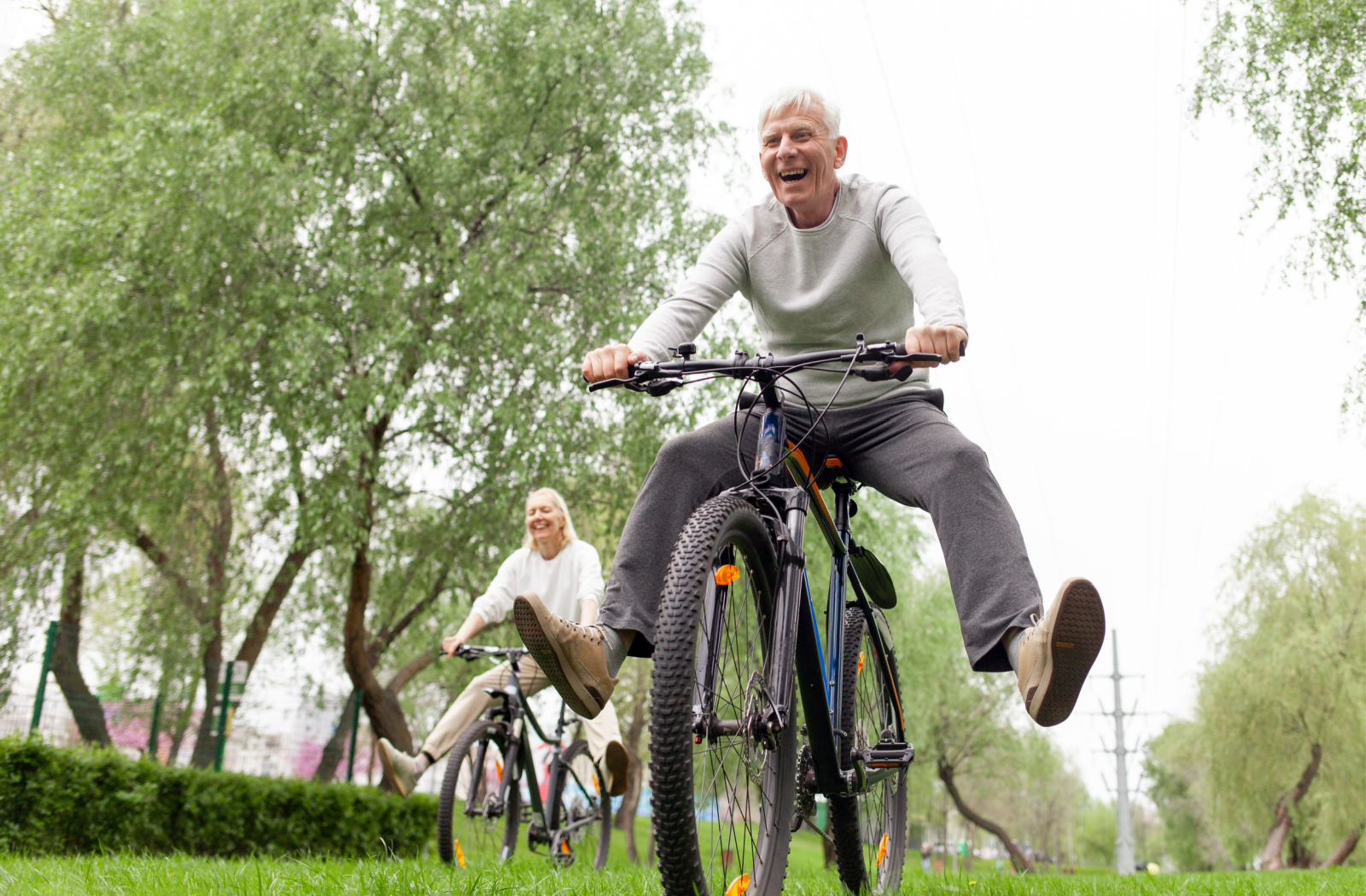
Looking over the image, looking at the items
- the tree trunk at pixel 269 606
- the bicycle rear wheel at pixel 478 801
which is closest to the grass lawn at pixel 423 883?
the bicycle rear wheel at pixel 478 801

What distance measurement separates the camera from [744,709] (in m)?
2.37

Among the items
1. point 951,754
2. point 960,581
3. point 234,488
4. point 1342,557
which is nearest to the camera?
point 960,581

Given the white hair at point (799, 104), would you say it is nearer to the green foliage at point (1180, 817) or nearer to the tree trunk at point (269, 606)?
the tree trunk at point (269, 606)

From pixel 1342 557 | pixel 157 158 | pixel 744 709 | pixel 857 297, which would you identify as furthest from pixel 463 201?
pixel 1342 557

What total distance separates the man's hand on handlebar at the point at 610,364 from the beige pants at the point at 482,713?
3.84 m

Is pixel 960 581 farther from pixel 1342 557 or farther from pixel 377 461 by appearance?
pixel 1342 557

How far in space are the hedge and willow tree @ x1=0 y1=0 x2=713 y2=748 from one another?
2918mm

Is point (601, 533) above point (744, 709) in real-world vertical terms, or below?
above

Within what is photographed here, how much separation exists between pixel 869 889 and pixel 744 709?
1315mm

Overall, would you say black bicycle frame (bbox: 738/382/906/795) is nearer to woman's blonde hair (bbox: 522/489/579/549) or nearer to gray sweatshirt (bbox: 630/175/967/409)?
gray sweatshirt (bbox: 630/175/967/409)

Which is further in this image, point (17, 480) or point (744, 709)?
point (17, 480)

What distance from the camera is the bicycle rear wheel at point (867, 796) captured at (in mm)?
3100

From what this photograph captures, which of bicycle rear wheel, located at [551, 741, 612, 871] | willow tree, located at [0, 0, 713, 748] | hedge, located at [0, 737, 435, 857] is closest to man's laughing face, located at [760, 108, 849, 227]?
hedge, located at [0, 737, 435, 857]

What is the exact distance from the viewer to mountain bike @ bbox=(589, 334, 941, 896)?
6.82ft
